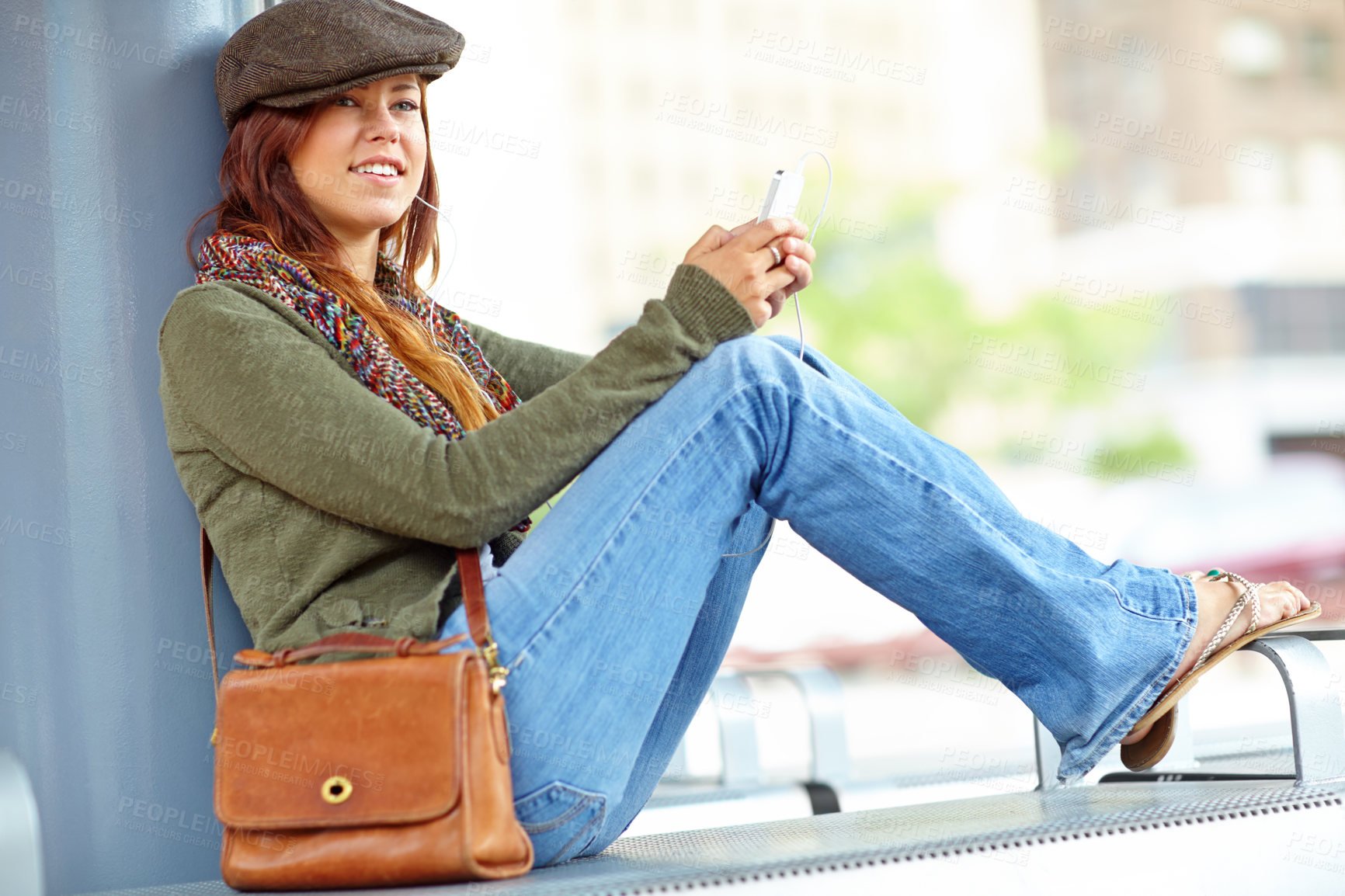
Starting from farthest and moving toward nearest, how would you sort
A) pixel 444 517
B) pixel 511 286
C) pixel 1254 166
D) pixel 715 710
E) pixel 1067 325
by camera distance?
pixel 1254 166 → pixel 511 286 → pixel 1067 325 → pixel 715 710 → pixel 444 517

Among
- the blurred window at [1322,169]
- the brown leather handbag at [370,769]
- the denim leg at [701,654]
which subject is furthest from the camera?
the blurred window at [1322,169]

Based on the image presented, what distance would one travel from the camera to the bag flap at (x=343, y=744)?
1359mm

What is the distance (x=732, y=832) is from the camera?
177 cm

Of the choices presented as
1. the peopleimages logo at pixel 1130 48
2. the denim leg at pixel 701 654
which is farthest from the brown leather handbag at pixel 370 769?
the peopleimages logo at pixel 1130 48

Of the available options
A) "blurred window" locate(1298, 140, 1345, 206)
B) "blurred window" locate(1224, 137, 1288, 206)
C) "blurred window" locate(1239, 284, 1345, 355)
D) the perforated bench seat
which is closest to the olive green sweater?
the perforated bench seat

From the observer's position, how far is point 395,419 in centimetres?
150

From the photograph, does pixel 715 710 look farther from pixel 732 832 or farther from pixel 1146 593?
pixel 1146 593

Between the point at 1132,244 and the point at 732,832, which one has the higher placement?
the point at 1132,244

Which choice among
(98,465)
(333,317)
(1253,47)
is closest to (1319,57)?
(1253,47)

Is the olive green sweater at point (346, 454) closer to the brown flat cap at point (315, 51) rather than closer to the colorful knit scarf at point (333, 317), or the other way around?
the colorful knit scarf at point (333, 317)

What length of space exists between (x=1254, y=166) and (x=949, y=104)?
19.1ft

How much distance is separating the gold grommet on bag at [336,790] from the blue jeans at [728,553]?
0.63ft

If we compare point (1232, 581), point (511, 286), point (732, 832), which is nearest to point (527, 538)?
point (732, 832)

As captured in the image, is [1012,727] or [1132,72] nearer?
[1012,727]
